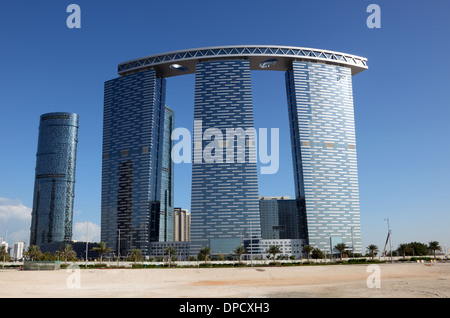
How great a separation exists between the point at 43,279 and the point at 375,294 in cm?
4878

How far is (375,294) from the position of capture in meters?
38.2

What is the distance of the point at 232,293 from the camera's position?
4069cm

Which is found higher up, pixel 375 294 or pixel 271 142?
pixel 271 142

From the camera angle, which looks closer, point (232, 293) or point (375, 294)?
point (375, 294)

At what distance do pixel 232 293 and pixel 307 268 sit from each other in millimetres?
37607
